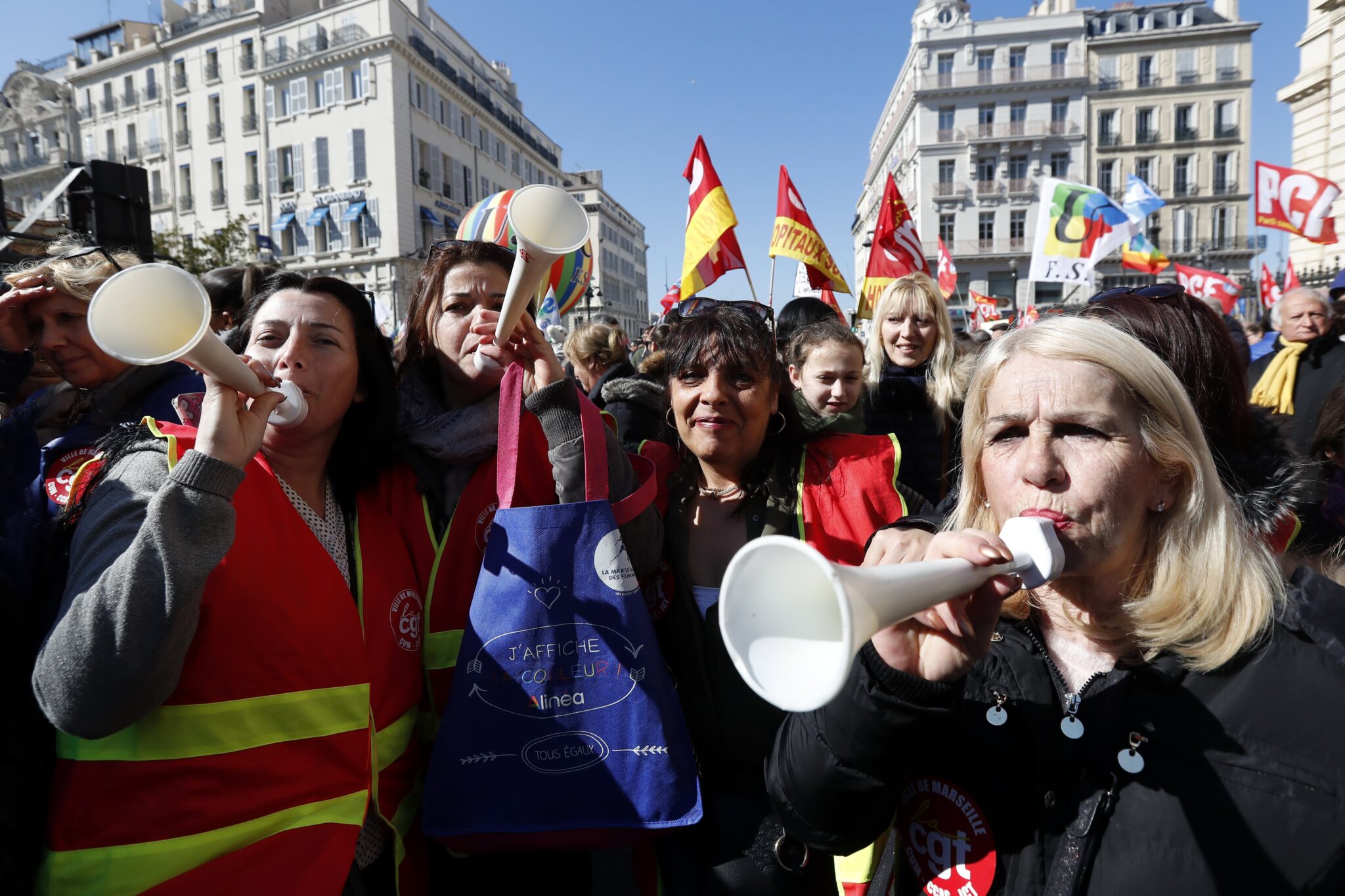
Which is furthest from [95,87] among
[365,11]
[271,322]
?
[271,322]

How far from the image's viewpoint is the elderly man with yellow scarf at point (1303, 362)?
181 inches

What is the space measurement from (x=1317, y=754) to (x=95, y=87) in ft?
191

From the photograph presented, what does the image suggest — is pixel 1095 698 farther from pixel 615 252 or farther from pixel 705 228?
pixel 615 252

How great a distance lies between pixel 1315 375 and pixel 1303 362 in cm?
20

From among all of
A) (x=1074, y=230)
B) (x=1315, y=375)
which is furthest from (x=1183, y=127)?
(x=1315, y=375)

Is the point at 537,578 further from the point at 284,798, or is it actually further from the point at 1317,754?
the point at 1317,754

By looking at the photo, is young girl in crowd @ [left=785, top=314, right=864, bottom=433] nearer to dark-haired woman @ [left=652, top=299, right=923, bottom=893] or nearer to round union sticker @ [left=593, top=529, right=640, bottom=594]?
dark-haired woman @ [left=652, top=299, right=923, bottom=893]

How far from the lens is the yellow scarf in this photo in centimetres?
495

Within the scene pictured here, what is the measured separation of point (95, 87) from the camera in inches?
1672

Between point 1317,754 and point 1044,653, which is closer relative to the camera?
point 1317,754

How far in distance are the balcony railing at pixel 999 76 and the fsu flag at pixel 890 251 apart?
48738 mm

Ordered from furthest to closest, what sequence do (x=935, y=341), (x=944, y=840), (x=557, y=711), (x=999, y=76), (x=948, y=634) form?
(x=999, y=76)
(x=935, y=341)
(x=557, y=711)
(x=944, y=840)
(x=948, y=634)

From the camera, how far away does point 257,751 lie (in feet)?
4.81

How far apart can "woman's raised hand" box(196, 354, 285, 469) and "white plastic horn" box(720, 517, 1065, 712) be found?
1.09m
